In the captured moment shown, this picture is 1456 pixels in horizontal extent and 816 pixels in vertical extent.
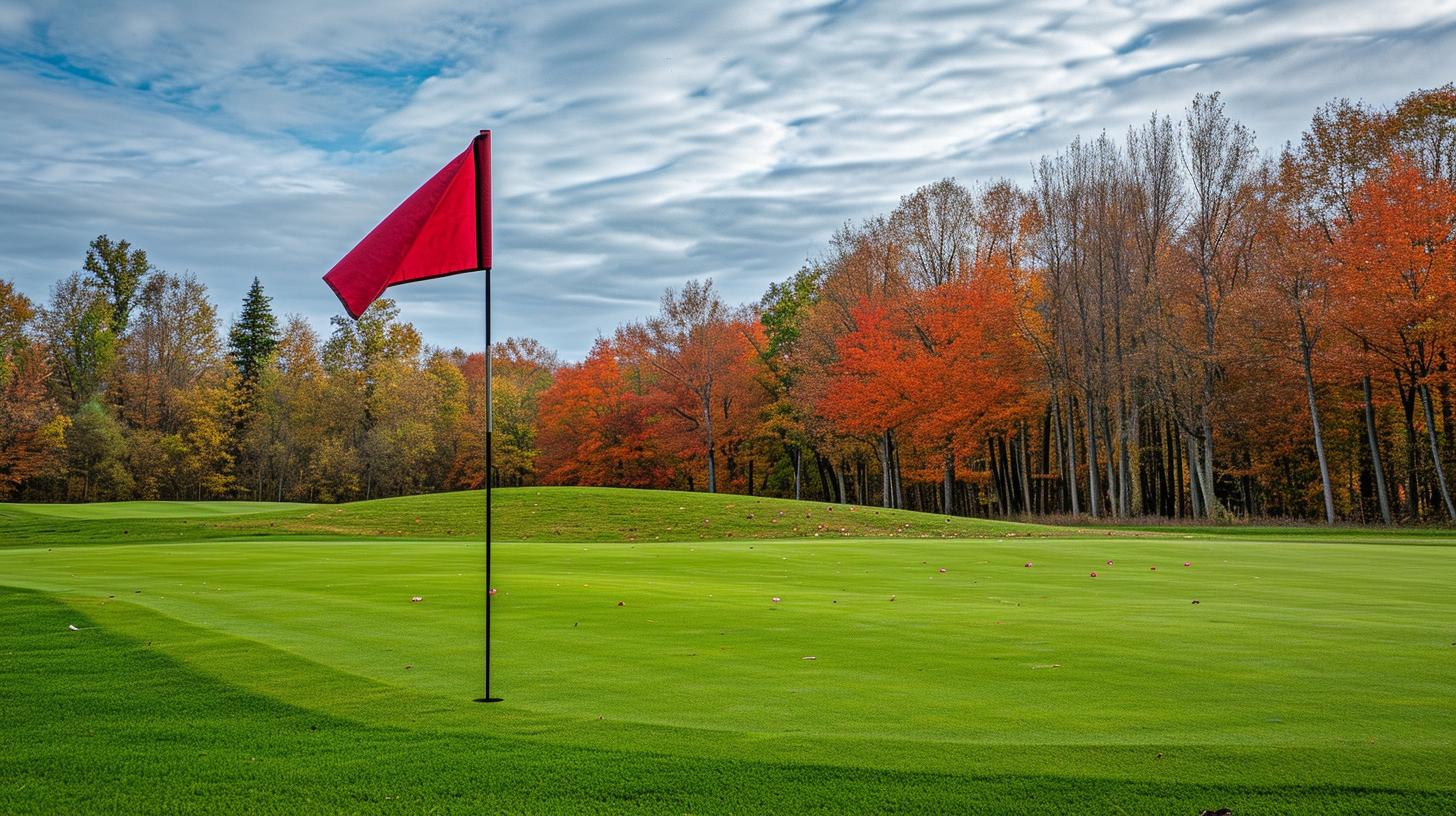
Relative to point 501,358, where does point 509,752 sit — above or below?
below

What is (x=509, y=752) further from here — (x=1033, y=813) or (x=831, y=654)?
(x=831, y=654)

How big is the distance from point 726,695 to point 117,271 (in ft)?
266

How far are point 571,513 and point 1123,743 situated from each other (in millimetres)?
27874

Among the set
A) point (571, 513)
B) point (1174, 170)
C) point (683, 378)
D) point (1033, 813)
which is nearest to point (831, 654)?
point (1033, 813)

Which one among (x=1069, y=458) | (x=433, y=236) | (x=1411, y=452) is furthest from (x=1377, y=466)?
(x=433, y=236)

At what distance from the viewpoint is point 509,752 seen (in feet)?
15.6

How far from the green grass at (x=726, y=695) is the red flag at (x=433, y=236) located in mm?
2864

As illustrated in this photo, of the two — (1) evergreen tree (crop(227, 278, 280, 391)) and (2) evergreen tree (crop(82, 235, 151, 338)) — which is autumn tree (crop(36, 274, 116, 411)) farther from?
(1) evergreen tree (crop(227, 278, 280, 391))

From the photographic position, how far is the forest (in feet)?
123

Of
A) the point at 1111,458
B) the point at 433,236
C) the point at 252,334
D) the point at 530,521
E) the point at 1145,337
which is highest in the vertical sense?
the point at 252,334

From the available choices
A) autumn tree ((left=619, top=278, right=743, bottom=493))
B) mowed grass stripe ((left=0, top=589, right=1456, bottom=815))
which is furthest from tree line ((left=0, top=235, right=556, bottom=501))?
mowed grass stripe ((left=0, top=589, right=1456, bottom=815))

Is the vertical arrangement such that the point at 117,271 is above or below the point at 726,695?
above

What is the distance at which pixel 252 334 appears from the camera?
76.1m

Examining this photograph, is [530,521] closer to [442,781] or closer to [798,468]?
[442,781]
